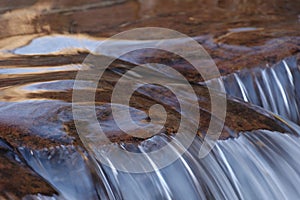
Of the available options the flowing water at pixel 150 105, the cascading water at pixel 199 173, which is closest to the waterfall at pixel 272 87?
the flowing water at pixel 150 105

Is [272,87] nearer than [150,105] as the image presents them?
No

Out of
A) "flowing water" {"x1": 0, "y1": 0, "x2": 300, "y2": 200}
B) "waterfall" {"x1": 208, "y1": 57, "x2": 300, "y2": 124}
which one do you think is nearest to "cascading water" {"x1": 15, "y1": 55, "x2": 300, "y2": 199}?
"flowing water" {"x1": 0, "y1": 0, "x2": 300, "y2": 200}

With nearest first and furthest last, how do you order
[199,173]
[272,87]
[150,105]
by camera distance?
[199,173], [150,105], [272,87]

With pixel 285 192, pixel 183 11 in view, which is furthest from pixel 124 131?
pixel 183 11

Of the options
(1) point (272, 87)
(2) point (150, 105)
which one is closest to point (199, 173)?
(2) point (150, 105)

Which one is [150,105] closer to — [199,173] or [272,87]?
[199,173]

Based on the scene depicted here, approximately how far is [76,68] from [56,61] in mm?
198

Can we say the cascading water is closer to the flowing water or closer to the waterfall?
the flowing water

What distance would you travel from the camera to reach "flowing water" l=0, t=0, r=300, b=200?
200 cm

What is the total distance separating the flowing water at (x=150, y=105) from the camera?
2004mm

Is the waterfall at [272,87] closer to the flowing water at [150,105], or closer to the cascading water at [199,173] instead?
the flowing water at [150,105]

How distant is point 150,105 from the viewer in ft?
7.95

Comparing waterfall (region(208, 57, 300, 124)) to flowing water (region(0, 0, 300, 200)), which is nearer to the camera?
flowing water (region(0, 0, 300, 200))

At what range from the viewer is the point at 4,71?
2.84 meters
